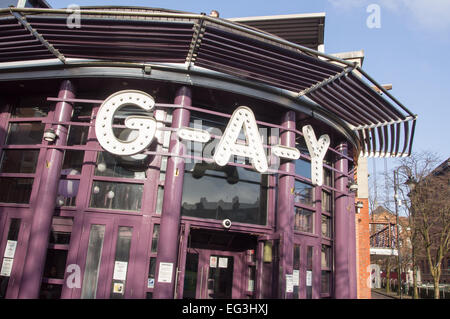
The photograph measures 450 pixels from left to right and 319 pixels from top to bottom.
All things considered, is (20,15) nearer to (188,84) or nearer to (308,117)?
(188,84)

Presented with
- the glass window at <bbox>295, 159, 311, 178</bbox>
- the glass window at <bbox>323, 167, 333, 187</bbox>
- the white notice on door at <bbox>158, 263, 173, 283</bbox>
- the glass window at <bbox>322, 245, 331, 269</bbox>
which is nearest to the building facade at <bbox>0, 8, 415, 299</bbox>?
the white notice on door at <bbox>158, 263, 173, 283</bbox>

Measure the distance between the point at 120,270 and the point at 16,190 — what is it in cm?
380

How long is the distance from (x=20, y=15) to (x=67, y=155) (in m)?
3.72

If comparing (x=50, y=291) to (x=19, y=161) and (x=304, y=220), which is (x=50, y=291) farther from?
(x=304, y=220)

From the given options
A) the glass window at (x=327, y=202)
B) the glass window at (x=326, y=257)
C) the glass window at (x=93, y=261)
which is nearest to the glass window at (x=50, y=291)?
the glass window at (x=93, y=261)

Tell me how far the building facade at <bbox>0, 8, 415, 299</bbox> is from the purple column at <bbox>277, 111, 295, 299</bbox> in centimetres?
4

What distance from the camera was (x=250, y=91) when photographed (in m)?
10.3

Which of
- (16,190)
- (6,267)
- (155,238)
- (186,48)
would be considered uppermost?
(186,48)

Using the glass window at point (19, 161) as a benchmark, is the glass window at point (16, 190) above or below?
below

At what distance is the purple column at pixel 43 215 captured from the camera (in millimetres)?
8438

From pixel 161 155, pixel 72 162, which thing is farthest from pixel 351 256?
pixel 72 162

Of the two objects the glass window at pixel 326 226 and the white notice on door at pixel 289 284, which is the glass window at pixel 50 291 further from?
the glass window at pixel 326 226

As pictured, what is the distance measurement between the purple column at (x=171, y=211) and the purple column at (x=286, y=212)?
117 inches

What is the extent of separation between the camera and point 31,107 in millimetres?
10977
